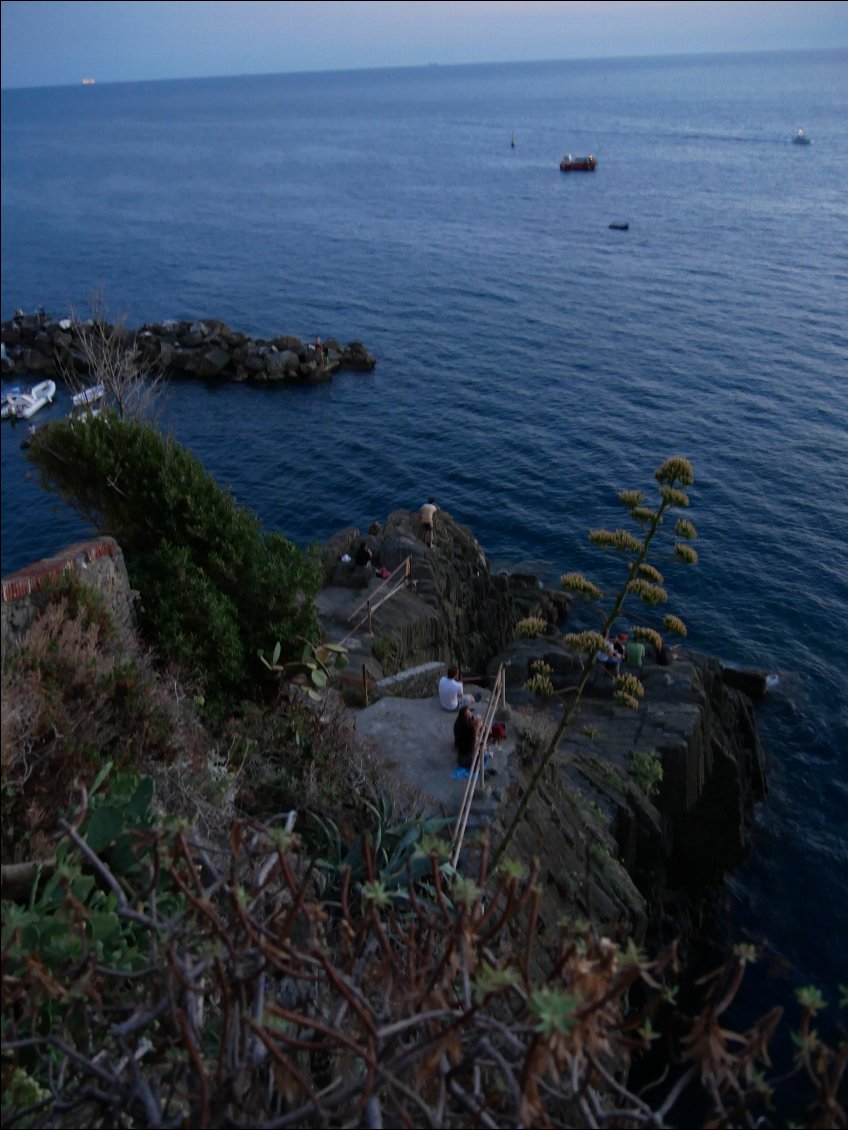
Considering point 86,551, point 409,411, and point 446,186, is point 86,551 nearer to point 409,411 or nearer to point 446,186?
point 409,411

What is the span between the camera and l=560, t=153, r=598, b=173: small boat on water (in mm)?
106438

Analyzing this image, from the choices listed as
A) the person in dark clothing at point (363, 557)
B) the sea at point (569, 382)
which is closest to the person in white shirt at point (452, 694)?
the sea at point (569, 382)

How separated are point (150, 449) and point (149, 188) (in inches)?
4427

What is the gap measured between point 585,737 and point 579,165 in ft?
328

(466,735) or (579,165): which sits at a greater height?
(579,165)

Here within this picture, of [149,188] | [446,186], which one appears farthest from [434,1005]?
[149,188]

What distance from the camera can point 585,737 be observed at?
838 inches

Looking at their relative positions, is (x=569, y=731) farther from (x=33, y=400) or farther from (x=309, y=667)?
(x=33, y=400)

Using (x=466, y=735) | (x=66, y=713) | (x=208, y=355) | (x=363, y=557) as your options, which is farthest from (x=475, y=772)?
(x=208, y=355)

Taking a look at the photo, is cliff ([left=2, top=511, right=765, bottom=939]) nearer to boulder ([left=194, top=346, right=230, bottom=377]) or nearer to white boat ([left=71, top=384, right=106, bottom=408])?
white boat ([left=71, top=384, right=106, bottom=408])

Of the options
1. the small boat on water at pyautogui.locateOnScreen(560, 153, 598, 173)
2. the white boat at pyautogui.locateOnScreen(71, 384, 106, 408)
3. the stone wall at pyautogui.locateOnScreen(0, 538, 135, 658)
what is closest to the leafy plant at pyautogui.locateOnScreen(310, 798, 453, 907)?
the stone wall at pyautogui.locateOnScreen(0, 538, 135, 658)

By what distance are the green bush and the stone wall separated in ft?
3.94

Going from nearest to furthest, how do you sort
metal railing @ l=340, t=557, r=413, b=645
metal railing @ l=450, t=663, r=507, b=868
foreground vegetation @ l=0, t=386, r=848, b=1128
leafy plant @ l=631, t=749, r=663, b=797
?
foreground vegetation @ l=0, t=386, r=848, b=1128
metal railing @ l=450, t=663, r=507, b=868
leafy plant @ l=631, t=749, r=663, b=797
metal railing @ l=340, t=557, r=413, b=645

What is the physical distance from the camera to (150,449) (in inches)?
595
